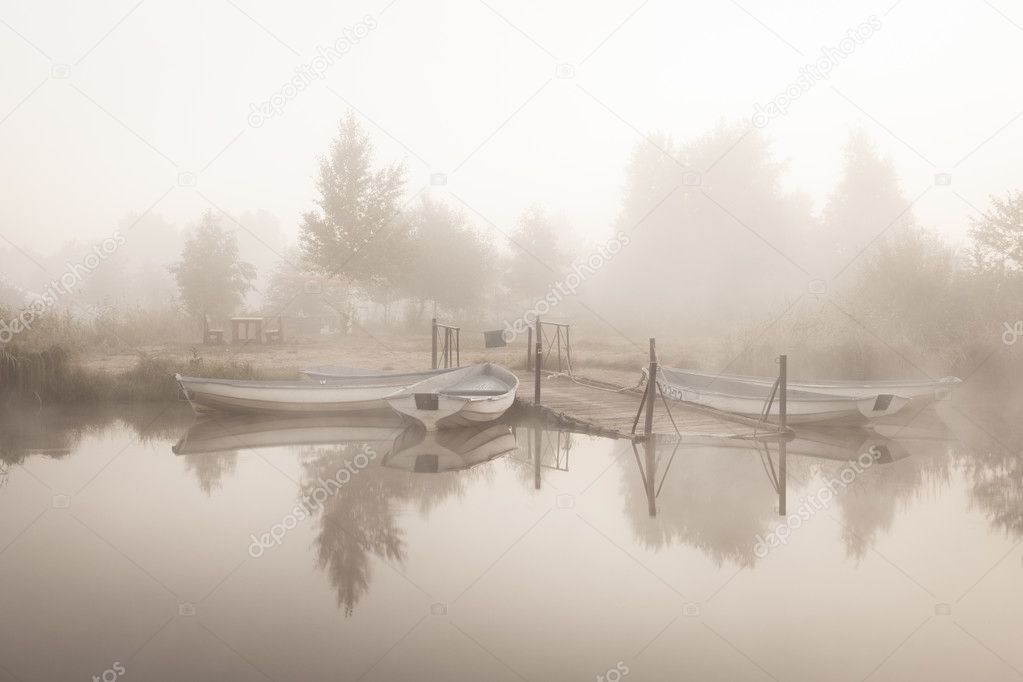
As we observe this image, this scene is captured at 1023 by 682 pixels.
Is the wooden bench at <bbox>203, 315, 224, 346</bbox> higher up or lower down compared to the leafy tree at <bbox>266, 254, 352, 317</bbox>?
lower down

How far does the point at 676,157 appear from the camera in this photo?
53969mm

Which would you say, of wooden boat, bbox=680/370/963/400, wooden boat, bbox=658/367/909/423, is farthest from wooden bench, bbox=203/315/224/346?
wooden boat, bbox=680/370/963/400

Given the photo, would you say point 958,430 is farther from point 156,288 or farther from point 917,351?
point 156,288

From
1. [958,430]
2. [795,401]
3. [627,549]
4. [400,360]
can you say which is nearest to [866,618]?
[627,549]

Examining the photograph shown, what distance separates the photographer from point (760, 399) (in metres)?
17.8

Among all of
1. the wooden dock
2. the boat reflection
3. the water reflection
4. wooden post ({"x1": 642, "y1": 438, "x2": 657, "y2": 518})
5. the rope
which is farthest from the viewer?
the rope

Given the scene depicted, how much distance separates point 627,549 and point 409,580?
3.01m

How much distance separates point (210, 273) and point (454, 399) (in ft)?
108

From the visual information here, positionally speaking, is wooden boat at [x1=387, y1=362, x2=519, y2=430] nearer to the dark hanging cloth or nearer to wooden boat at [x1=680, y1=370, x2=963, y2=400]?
the dark hanging cloth

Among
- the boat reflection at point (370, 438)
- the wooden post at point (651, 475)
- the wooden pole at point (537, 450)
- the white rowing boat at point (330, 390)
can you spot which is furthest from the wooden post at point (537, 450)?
the wooden post at point (651, 475)

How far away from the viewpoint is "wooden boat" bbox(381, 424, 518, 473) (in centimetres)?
1523

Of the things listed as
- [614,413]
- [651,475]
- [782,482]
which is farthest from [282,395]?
[782,482]

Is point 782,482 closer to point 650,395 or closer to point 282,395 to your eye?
point 650,395

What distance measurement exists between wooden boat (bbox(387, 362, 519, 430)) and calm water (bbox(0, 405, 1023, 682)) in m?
0.71
